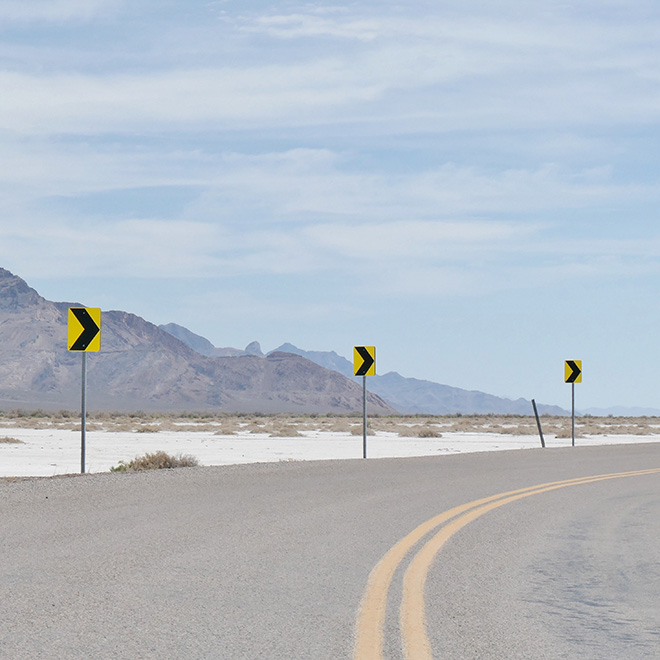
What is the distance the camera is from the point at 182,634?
6137mm

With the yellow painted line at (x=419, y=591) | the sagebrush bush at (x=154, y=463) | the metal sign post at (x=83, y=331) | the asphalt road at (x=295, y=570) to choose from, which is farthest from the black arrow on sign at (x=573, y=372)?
the yellow painted line at (x=419, y=591)

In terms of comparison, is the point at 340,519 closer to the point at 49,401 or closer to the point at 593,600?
the point at 593,600

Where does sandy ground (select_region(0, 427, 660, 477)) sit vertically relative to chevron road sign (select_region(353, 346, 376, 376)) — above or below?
below

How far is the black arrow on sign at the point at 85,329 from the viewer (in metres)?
17.9

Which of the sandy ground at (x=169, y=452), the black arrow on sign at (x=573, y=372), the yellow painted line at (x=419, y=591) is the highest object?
the black arrow on sign at (x=573, y=372)

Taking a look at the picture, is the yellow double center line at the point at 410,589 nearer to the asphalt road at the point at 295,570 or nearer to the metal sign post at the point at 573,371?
the asphalt road at the point at 295,570

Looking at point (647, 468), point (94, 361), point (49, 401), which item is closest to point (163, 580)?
point (647, 468)

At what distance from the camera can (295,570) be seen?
838 centimetres

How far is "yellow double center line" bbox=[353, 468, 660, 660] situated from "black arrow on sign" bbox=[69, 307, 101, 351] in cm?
817

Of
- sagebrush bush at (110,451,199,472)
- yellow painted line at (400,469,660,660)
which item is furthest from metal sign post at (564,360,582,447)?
yellow painted line at (400,469,660,660)

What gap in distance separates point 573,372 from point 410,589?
87.0ft

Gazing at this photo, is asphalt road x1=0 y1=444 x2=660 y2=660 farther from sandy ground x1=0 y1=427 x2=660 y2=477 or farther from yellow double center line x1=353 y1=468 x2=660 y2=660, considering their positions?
sandy ground x1=0 y1=427 x2=660 y2=477

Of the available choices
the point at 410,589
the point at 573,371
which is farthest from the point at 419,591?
the point at 573,371

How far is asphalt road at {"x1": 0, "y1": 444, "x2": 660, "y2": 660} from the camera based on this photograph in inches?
239
